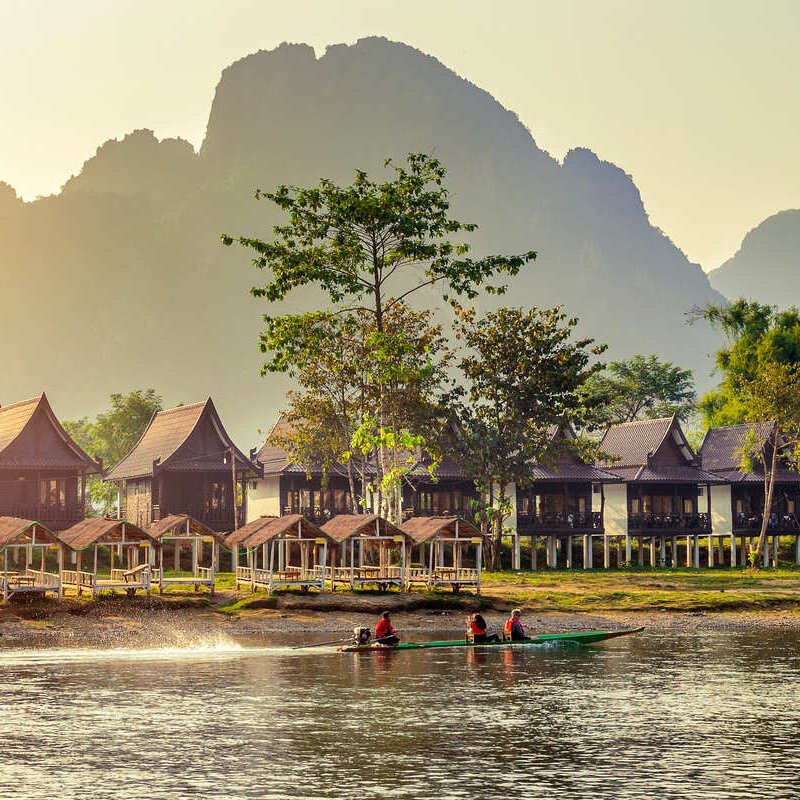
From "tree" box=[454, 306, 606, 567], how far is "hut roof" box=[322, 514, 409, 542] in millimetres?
14825

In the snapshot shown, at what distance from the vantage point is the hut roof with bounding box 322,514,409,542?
186 ft

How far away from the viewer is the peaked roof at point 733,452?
282ft

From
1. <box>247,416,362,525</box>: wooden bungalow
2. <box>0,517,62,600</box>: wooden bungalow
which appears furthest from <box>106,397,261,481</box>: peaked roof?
<box>0,517,62,600</box>: wooden bungalow

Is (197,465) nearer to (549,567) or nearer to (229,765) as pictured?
(549,567)

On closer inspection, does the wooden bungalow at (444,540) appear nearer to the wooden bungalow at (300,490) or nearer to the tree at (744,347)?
the wooden bungalow at (300,490)

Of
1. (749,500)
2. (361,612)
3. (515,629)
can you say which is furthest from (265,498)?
(515,629)

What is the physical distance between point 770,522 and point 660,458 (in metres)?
8.64

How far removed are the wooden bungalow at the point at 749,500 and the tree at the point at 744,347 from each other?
1418 cm

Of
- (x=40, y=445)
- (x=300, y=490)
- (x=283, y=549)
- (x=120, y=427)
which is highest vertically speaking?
(x=120, y=427)

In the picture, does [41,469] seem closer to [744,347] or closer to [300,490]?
[300,490]

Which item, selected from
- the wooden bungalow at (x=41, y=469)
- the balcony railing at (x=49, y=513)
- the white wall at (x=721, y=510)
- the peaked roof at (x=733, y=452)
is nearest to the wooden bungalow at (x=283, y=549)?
the wooden bungalow at (x=41, y=469)

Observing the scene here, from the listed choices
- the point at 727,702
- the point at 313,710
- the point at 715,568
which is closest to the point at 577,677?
the point at 727,702

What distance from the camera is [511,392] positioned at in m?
72.3

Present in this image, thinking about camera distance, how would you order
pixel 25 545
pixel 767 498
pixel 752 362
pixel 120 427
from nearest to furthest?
pixel 25 545 < pixel 767 498 < pixel 752 362 < pixel 120 427
